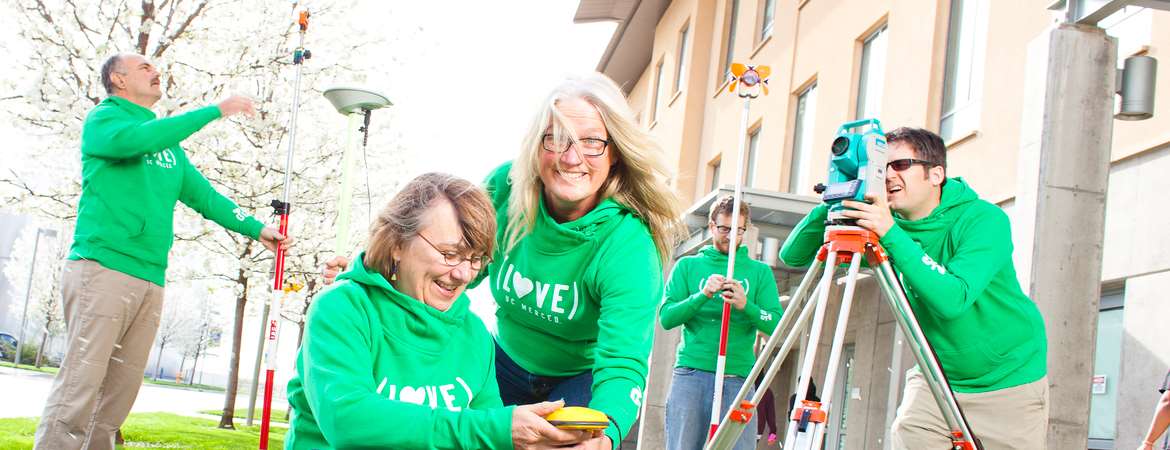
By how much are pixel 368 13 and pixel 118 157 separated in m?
14.8

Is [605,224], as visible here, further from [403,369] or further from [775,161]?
[775,161]

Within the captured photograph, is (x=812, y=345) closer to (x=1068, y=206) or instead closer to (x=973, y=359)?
(x=973, y=359)

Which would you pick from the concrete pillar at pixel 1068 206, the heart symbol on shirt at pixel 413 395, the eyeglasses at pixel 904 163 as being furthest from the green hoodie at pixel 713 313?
the heart symbol on shirt at pixel 413 395

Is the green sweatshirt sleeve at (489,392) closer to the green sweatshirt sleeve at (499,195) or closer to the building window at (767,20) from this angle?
the green sweatshirt sleeve at (499,195)

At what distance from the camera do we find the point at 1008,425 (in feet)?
12.9

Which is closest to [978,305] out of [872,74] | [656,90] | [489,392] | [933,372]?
[933,372]

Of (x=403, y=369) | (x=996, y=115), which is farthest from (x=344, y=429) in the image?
(x=996, y=115)

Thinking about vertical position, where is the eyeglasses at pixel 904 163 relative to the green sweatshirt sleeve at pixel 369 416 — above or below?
above

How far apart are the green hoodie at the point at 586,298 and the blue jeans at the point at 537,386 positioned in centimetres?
3

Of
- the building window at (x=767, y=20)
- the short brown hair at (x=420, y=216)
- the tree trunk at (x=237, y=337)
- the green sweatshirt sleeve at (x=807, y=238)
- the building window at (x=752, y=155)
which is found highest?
the building window at (x=767, y=20)

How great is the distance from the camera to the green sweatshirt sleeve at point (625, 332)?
285 cm

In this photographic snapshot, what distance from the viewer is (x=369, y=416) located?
244 centimetres

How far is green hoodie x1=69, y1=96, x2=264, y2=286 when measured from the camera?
504cm

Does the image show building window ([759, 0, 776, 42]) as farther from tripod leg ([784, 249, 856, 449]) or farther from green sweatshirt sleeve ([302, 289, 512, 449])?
green sweatshirt sleeve ([302, 289, 512, 449])
